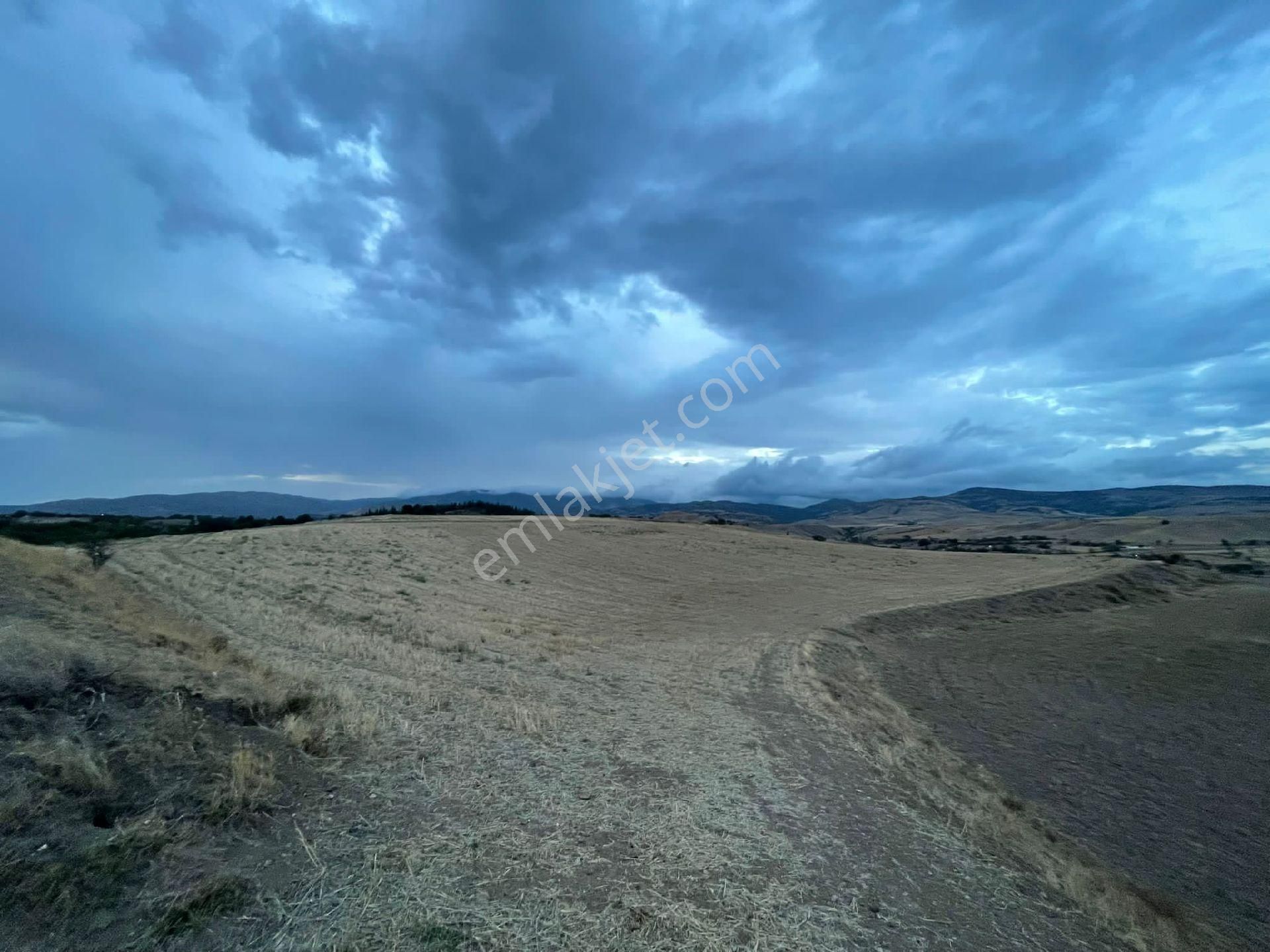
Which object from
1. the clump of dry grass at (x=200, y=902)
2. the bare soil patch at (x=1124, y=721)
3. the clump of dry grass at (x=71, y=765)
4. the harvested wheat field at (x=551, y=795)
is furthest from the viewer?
the bare soil patch at (x=1124, y=721)

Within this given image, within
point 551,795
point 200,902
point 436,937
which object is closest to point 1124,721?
point 551,795

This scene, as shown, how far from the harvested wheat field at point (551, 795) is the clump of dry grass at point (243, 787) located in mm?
28

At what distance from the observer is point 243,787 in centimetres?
574

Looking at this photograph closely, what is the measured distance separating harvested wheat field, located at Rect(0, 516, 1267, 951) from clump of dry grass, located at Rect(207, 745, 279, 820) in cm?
3

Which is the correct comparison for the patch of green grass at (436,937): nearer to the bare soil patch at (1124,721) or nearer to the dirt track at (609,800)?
the dirt track at (609,800)

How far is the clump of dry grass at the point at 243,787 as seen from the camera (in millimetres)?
5457

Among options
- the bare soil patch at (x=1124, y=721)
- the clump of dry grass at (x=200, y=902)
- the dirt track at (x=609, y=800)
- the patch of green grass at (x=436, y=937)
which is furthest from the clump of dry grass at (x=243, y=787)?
the bare soil patch at (x=1124, y=721)

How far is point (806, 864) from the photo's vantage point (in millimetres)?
5797

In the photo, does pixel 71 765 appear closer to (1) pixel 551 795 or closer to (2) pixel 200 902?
(2) pixel 200 902

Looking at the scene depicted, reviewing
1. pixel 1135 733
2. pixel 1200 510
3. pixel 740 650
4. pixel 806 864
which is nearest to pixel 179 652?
pixel 806 864

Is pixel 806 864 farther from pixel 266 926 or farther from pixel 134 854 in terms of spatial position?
pixel 134 854

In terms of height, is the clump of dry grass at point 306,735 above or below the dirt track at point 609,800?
above

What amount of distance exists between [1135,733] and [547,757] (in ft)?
42.9

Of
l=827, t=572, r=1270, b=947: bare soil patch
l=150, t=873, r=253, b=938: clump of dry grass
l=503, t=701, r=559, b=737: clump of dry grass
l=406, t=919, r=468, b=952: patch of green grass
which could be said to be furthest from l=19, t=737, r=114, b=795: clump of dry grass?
l=827, t=572, r=1270, b=947: bare soil patch
